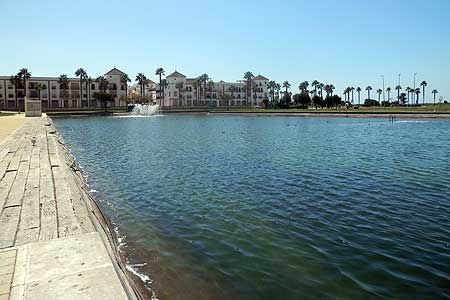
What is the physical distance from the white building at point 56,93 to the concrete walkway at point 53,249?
126 metres

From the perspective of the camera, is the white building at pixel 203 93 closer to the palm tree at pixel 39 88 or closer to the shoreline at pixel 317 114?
the shoreline at pixel 317 114

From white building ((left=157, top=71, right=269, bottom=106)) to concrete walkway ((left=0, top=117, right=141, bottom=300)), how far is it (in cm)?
16973

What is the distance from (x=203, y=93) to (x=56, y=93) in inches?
2674

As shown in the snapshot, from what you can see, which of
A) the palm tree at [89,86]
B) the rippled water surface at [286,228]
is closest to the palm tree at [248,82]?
the palm tree at [89,86]

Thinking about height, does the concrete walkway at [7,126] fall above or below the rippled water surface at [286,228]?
above

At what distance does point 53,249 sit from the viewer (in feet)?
18.8

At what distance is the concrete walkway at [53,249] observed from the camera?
4457 mm

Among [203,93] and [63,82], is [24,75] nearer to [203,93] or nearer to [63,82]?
[63,82]

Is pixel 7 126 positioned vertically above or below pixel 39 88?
below

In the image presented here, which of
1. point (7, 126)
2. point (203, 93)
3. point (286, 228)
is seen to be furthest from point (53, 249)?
point (203, 93)

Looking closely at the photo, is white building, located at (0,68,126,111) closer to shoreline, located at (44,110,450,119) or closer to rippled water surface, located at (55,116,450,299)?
shoreline, located at (44,110,450,119)

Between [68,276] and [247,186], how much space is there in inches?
432

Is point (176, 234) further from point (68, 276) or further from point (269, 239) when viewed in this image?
point (68, 276)

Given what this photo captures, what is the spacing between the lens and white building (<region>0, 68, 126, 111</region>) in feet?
433
